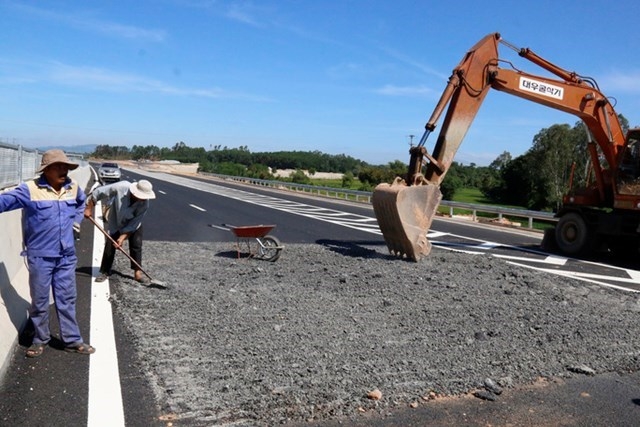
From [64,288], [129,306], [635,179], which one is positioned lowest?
[129,306]

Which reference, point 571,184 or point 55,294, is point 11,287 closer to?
point 55,294

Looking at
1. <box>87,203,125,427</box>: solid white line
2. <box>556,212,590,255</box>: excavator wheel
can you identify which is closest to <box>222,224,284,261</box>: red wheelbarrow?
<box>87,203,125,427</box>: solid white line

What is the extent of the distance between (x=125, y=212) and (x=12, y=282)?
2.39 metres

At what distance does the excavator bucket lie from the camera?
11016 mm

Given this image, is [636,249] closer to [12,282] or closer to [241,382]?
[241,382]

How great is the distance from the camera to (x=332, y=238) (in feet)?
50.1

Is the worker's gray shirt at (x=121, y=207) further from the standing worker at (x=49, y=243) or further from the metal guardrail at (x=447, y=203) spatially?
the metal guardrail at (x=447, y=203)

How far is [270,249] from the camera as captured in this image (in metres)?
10.9

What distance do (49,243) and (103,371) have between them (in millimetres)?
1243

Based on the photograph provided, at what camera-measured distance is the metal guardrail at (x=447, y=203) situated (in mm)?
22487

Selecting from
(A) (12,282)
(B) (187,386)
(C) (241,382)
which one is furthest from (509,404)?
(A) (12,282)

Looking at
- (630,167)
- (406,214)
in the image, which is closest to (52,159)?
(406,214)

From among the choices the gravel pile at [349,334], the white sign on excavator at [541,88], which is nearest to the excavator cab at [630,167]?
the white sign on excavator at [541,88]

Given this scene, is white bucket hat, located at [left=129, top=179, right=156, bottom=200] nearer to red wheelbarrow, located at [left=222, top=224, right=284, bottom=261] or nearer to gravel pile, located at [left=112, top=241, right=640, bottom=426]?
gravel pile, located at [left=112, top=241, right=640, bottom=426]
